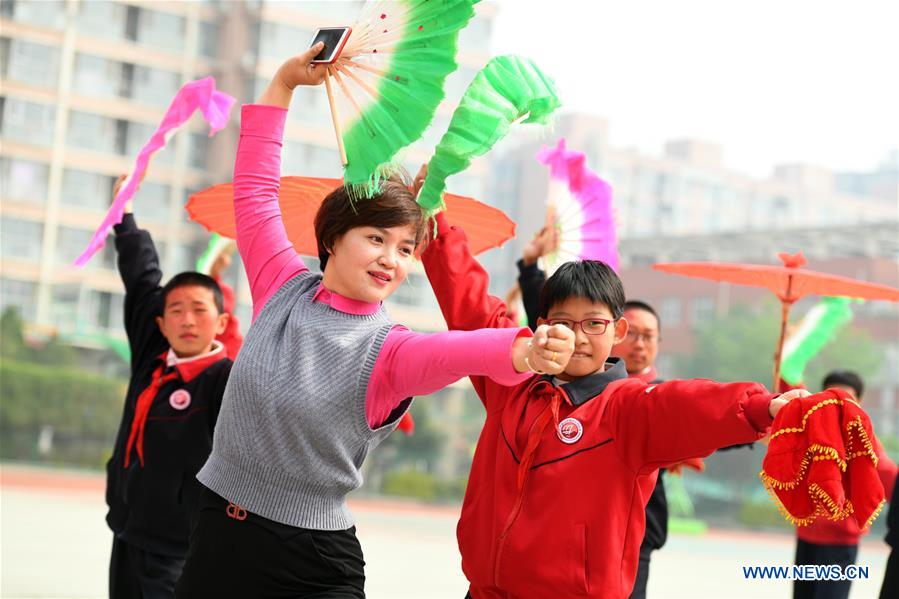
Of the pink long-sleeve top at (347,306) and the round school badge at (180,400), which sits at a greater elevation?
the pink long-sleeve top at (347,306)

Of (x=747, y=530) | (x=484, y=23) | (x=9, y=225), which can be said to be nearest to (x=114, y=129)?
(x=9, y=225)

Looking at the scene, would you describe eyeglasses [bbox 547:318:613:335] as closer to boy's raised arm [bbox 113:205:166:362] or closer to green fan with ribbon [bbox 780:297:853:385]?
boy's raised arm [bbox 113:205:166:362]

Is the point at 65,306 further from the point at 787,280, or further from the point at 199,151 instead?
the point at 787,280

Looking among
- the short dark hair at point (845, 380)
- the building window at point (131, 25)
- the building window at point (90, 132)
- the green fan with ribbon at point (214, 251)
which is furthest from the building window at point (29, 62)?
the short dark hair at point (845, 380)

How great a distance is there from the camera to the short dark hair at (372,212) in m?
2.08

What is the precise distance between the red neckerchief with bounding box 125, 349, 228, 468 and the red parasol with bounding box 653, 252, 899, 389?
1.59 meters

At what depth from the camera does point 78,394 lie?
21516 mm

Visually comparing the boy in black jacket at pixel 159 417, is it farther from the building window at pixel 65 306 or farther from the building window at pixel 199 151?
the building window at pixel 199 151

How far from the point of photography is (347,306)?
210cm

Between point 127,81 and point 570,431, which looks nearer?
point 570,431

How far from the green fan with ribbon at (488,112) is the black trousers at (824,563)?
121 inches

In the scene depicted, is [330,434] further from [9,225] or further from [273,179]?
[9,225]

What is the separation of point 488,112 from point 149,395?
1.61 m

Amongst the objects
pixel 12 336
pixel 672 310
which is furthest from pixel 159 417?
pixel 672 310
